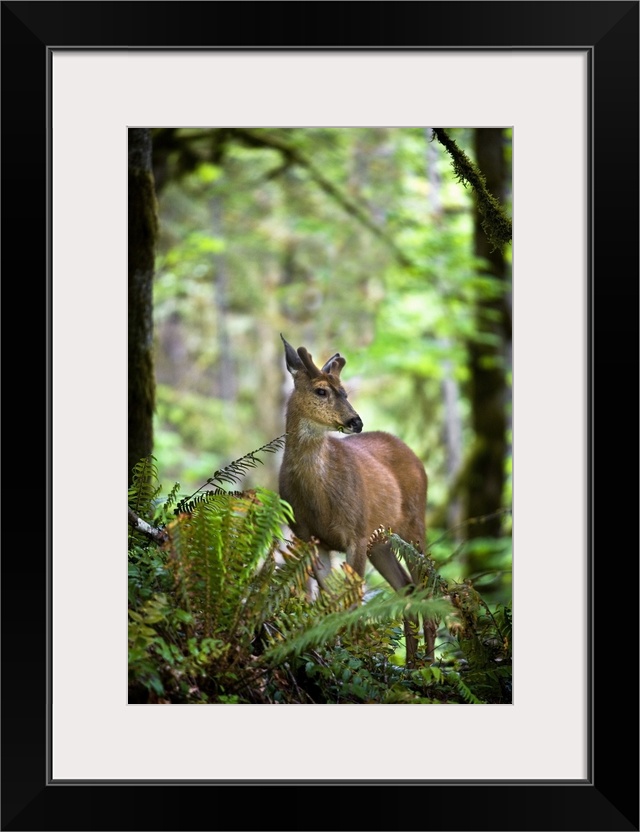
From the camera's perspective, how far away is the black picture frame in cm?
447

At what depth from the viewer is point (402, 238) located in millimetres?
18750

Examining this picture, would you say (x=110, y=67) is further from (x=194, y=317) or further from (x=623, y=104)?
(x=194, y=317)

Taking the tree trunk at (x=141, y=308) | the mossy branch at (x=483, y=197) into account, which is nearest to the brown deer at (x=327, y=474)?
the tree trunk at (x=141, y=308)

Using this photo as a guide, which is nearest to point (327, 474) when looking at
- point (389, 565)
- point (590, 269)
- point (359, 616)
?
point (389, 565)

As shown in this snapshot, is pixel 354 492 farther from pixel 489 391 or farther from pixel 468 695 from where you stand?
pixel 489 391

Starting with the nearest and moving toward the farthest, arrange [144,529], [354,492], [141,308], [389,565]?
[144,529]
[354,492]
[141,308]
[389,565]

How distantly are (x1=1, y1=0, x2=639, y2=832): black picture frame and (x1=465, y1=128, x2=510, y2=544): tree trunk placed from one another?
7453mm

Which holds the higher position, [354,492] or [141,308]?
[141,308]

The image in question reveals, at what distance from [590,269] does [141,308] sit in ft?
11.6

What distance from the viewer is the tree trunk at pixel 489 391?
1248 centimetres

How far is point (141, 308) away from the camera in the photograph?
22.8ft

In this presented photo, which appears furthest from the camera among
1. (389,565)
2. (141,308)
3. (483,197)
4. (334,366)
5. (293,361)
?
(389,565)

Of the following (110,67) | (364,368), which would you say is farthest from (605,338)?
(364,368)

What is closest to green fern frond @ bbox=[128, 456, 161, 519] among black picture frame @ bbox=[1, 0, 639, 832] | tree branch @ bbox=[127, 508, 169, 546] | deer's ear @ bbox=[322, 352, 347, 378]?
tree branch @ bbox=[127, 508, 169, 546]
